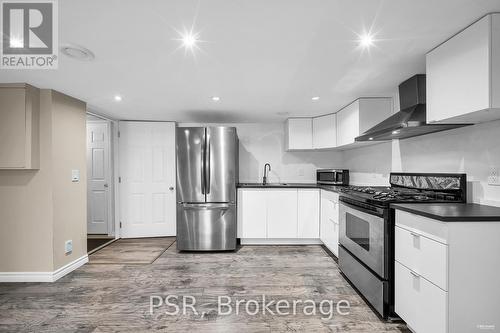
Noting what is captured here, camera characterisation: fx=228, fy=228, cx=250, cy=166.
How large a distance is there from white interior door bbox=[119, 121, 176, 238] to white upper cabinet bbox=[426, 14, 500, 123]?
3.77 metres

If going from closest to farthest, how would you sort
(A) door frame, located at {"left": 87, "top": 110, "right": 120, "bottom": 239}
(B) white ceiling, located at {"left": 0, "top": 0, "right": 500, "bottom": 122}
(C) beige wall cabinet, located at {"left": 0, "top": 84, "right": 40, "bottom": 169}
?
(B) white ceiling, located at {"left": 0, "top": 0, "right": 500, "bottom": 122}
(C) beige wall cabinet, located at {"left": 0, "top": 84, "right": 40, "bottom": 169}
(A) door frame, located at {"left": 87, "top": 110, "right": 120, "bottom": 239}

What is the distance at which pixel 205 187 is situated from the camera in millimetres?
3479

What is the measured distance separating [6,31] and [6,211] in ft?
6.67

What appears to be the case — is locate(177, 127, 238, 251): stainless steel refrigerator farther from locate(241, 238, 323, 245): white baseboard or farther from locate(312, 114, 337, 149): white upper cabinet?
locate(312, 114, 337, 149): white upper cabinet

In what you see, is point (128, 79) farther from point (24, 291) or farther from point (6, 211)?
point (24, 291)

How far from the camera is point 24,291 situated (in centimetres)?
235

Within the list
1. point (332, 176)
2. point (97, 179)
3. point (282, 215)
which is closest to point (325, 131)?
point (332, 176)

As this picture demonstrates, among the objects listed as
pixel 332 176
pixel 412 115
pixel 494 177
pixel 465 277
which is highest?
pixel 412 115

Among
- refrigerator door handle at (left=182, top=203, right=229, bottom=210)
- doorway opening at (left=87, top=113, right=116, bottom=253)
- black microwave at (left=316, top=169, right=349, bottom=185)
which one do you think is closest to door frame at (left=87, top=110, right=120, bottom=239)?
doorway opening at (left=87, top=113, right=116, bottom=253)

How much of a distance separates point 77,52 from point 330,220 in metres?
3.31

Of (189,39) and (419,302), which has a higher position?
(189,39)

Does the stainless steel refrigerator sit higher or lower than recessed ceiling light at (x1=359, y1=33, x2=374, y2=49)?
lower

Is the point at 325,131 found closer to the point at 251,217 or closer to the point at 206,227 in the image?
the point at 251,217
